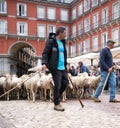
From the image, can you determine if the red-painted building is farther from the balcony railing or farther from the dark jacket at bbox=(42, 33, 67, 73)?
the dark jacket at bbox=(42, 33, 67, 73)

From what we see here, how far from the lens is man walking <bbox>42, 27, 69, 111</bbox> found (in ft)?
22.6

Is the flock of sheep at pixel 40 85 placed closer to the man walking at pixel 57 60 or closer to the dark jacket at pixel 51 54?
the man walking at pixel 57 60

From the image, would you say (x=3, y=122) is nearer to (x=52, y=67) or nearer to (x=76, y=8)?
(x=52, y=67)

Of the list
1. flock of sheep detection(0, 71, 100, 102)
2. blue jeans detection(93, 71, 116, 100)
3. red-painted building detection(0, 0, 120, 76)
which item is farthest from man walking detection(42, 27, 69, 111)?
red-painted building detection(0, 0, 120, 76)

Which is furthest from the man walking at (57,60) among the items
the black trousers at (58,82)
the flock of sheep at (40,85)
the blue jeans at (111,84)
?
the flock of sheep at (40,85)

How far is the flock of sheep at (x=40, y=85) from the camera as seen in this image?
10.2 m

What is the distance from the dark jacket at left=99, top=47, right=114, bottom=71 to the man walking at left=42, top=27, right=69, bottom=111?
251 cm

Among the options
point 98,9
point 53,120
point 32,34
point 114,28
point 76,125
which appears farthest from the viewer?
point 32,34

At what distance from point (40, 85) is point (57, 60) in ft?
11.1

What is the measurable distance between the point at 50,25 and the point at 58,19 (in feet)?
6.17

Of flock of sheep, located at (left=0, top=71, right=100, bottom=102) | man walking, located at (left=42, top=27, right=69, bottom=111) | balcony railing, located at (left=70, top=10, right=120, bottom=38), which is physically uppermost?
balcony railing, located at (left=70, top=10, right=120, bottom=38)

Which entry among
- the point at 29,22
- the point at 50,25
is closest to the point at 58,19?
the point at 50,25

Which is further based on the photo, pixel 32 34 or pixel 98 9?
pixel 32 34

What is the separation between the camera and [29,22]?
48.2m
